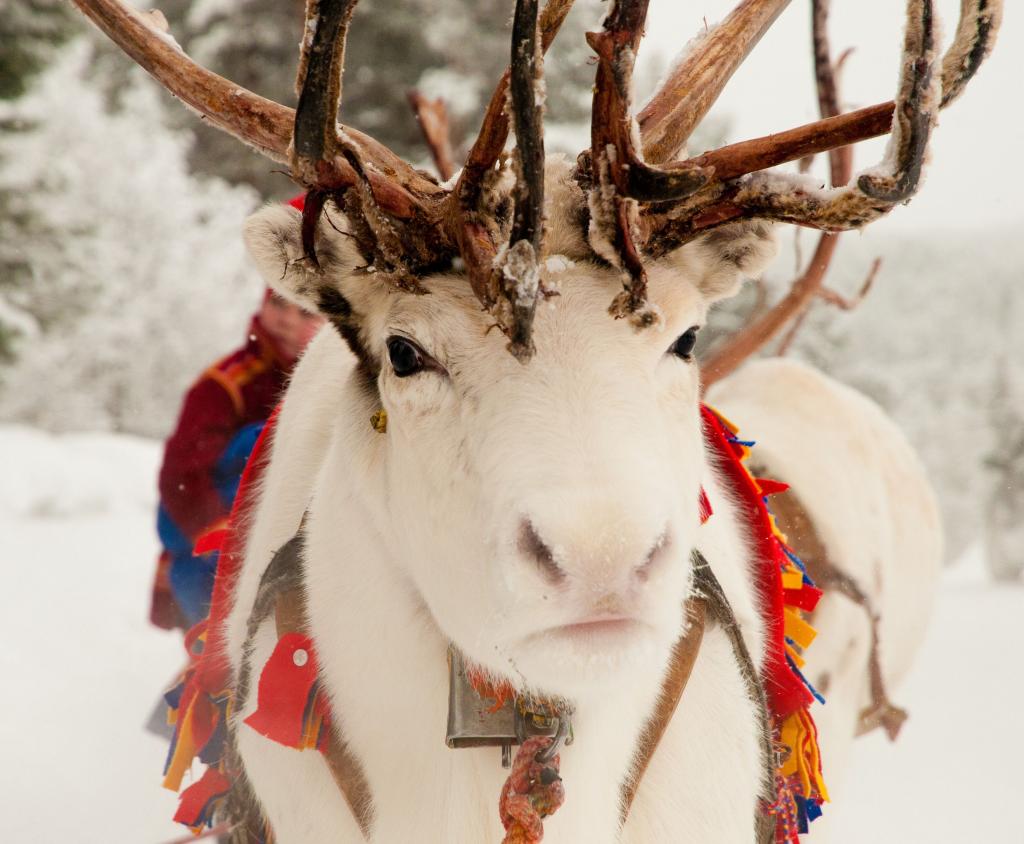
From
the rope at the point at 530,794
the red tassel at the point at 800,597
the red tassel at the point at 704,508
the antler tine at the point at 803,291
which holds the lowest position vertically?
the rope at the point at 530,794

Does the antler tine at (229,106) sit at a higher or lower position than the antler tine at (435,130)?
lower

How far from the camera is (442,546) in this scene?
1.99 metres

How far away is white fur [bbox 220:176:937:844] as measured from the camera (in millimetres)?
1714

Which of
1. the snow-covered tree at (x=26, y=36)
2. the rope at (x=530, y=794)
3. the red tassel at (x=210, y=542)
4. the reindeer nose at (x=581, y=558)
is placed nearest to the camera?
the reindeer nose at (x=581, y=558)

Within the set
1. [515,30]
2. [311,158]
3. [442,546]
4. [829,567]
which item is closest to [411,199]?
[311,158]

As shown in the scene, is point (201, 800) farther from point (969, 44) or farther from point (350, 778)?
point (969, 44)

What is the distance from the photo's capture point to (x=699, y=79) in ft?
7.54

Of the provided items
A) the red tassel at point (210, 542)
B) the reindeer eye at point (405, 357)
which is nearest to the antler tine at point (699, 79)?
the reindeer eye at point (405, 357)

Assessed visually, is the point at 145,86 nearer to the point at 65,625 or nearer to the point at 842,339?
the point at 842,339

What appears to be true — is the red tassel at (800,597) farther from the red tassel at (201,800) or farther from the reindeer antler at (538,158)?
the red tassel at (201,800)

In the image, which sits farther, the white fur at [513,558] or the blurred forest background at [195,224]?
the blurred forest background at [195,224]

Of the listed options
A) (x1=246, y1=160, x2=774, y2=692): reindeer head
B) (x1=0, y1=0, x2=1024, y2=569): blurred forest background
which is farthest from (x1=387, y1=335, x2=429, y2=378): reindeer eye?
(x1=0, y1=0, x2=1024, y2=569): blurred forest background

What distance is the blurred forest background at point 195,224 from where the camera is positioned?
15.0 meters

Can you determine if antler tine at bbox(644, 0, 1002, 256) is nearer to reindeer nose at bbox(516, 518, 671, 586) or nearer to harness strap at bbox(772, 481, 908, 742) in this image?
reindeer nose at bbox(516, 518, 671, 586)
